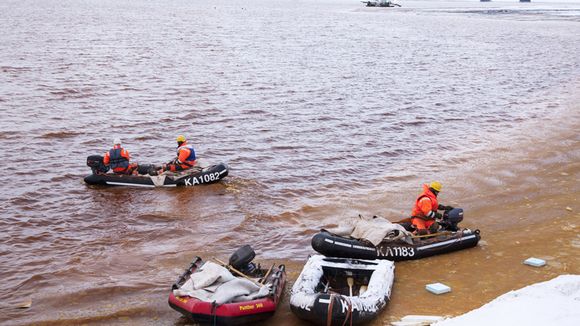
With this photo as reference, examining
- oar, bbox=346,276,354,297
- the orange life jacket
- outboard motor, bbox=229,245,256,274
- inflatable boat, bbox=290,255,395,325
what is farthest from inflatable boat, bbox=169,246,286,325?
the orange life jacket

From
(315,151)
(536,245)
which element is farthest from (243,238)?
(315,151)

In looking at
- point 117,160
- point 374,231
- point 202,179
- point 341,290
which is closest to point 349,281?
point 341,290

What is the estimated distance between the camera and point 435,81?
36.2 m

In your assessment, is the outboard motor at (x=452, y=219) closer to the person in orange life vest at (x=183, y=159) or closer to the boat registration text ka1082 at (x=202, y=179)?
the boat registration text ka1082 at (x=202, y=179)

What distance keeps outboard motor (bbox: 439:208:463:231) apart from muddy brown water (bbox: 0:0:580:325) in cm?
62

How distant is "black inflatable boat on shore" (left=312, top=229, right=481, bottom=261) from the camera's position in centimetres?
1134

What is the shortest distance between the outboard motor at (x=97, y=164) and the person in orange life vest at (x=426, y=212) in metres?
9.03

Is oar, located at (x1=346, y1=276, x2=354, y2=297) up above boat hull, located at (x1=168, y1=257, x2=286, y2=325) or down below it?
below

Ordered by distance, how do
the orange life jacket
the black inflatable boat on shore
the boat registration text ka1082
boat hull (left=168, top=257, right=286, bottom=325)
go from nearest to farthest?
boat hull (left=168, top=257, right=286, bottom=325) < the black inflatable boat on shore < the boat registration text ka1082 < the orange life jacket

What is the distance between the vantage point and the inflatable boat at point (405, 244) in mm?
11359

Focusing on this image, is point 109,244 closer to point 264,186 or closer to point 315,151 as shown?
point 264,186

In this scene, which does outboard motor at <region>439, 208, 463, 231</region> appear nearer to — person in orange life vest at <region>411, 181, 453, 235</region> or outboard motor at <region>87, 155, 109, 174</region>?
person in orange life vest at <region>411, 181, 453, 235</region>

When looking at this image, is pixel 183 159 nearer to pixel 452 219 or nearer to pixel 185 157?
pixel 185 157

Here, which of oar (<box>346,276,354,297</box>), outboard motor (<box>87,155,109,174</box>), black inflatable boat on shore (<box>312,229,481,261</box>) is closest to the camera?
oar (<box>346,276,354,297</box>)
